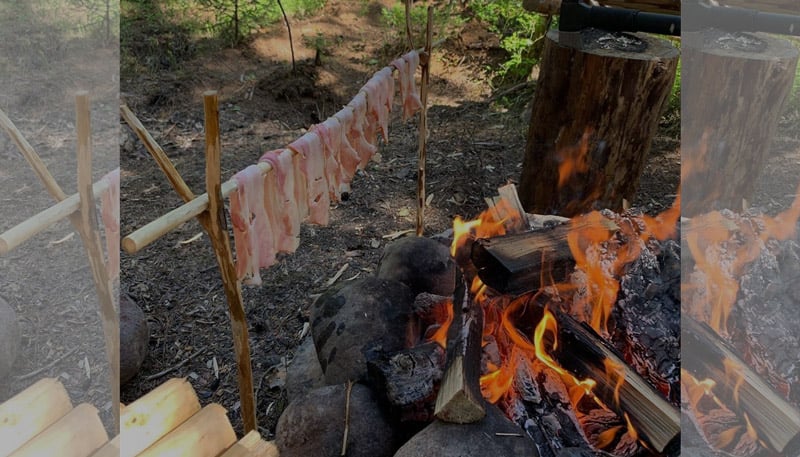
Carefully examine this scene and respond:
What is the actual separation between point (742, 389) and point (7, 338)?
2.89 m

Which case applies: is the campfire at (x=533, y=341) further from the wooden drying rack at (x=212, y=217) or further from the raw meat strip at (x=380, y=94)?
the raw meat strip at (x=380, y=94)

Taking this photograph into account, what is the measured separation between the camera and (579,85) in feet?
11.4

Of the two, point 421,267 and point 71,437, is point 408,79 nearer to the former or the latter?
point 421,267

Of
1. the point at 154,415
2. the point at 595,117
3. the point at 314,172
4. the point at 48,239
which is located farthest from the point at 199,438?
the point at 595,117

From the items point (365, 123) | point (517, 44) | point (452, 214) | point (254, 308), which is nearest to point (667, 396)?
A: point (365, 123)

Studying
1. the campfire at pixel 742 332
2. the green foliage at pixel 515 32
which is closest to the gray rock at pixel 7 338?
the campfire at pixel 742 332

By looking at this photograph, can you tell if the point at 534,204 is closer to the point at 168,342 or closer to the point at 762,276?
the point at 762,276

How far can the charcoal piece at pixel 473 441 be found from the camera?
1.89 metres

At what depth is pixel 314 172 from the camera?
244 cm

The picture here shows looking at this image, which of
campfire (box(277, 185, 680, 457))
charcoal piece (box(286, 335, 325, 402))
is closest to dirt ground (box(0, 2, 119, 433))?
charcoal piece (box(286, 335, 325, 402))

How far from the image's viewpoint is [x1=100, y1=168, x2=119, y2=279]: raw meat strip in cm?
187

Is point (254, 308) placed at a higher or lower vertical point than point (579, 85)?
lower

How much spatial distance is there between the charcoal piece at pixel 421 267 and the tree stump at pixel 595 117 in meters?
1.14

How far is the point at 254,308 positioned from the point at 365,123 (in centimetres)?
121
